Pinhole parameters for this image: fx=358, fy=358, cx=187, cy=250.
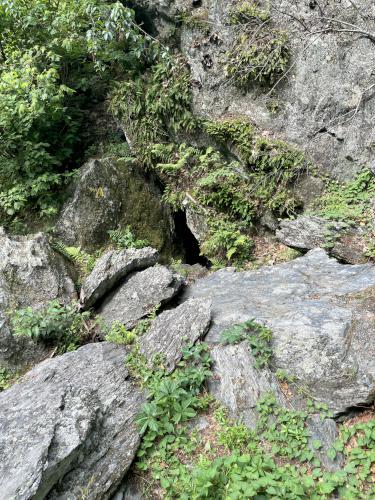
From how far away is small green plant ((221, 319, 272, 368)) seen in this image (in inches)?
172

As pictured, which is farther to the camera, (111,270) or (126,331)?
(111,270)

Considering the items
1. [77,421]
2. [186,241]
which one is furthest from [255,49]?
[77,421]

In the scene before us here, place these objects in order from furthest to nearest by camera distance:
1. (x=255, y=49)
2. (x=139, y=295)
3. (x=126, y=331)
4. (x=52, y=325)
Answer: (x=255, y=49)
(x=139, y=295)
(x=52, y=325)
(x=126, y=331)

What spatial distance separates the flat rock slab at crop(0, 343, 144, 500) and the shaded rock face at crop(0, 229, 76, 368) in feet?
4.23

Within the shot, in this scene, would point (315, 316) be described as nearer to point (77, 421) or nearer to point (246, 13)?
point (77, 421)

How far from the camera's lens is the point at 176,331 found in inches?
199

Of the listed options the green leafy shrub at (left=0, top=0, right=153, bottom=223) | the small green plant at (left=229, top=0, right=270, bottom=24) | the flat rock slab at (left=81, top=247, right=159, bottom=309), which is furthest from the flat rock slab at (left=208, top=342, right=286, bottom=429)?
the small green plant at (left=229, top=0, right=270, bottom=24)

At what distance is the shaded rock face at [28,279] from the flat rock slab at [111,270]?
0.45 m

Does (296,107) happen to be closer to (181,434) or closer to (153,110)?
(153,110)

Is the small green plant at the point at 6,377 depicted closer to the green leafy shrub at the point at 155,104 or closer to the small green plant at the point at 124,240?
→ the small green plant at the point at 124,240

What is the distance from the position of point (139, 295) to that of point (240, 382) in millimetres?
2724

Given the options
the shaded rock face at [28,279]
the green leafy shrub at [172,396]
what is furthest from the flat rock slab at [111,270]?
the green leafy shrub at [172,396]

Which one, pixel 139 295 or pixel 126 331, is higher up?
pixel 139 295

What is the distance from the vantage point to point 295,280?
20.0 ft
